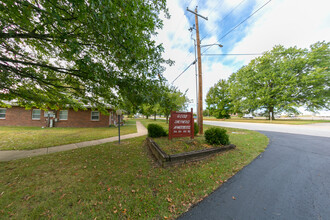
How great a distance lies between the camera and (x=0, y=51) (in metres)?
3.75

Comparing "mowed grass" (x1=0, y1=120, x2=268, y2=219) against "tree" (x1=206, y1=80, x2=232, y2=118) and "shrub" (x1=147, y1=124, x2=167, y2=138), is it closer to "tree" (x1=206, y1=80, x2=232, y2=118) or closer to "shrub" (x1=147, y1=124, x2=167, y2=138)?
"shrub" (x1=147, y1=124, x2=167, y2=138)

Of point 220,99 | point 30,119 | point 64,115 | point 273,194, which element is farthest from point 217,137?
point 220,99

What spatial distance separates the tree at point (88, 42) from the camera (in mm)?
2377

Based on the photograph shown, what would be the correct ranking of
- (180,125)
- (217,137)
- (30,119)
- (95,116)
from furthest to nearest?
(95,116), (30,119), (180,125), (217,137)

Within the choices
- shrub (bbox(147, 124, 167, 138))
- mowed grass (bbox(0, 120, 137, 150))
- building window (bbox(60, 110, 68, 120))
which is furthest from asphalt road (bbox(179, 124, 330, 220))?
building window (bbox(60, 110, 68, 120))

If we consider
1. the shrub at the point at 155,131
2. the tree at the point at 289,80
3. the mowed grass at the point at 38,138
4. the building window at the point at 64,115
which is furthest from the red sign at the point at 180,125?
the tree at the point at 289,80

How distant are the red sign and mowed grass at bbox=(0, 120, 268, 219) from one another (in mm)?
→ 1788

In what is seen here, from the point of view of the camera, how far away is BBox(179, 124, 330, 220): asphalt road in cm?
186

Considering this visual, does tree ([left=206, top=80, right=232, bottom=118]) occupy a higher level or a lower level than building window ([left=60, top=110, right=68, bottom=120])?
higher

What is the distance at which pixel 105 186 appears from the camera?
258 centimetres

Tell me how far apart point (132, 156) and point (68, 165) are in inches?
78.9

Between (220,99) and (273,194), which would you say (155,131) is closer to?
(273,194)

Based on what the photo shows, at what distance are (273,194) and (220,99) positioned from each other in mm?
35392

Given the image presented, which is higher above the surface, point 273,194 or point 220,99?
point 220,99
